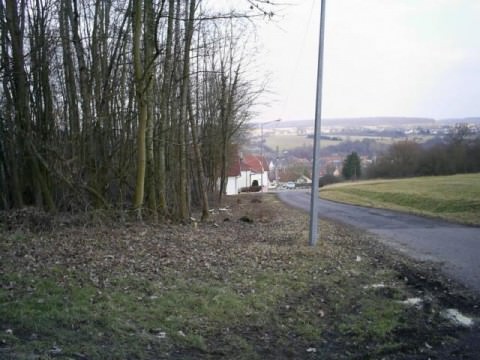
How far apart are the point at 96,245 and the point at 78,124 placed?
6733mm

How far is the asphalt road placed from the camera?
10.4 m

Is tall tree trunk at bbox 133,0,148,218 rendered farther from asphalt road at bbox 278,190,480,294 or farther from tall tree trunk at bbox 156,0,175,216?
asphalt road at bbox 278,190,480,294

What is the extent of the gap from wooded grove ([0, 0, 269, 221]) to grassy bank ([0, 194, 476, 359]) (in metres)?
3.68

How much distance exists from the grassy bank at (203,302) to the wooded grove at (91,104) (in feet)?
12.1

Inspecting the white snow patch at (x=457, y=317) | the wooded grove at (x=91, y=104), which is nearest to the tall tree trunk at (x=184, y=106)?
the wooded grove at (x=91, y=104)

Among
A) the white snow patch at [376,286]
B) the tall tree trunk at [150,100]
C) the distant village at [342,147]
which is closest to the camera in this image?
the white snow patch at [376,286]

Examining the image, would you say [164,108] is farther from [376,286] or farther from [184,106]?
[376,286]

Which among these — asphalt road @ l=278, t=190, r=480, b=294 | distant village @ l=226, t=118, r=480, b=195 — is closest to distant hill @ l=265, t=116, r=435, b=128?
distant village @ l=226, t=118, r=480, b=195

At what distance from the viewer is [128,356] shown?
4.90 metres

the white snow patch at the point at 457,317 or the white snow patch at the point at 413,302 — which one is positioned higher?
the white snow patch at the point at 457,317

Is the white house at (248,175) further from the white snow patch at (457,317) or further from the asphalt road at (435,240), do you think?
the white snow patch at (457,317)

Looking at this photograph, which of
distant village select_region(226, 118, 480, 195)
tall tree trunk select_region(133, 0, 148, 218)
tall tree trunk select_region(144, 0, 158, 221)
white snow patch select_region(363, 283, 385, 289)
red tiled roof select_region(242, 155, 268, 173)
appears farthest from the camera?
red tiled roof select_region(242, 155, 268, 173)

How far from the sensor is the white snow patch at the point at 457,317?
6789 millimetres

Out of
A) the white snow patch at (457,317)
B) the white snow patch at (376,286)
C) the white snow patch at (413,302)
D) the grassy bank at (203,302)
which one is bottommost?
the white snow patch at (376,286)
